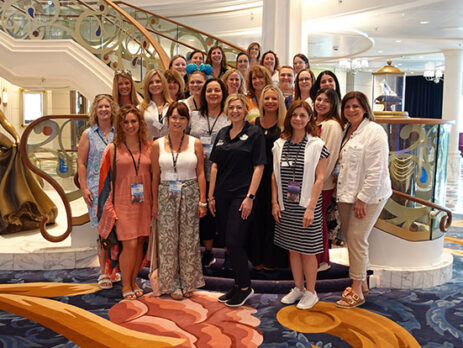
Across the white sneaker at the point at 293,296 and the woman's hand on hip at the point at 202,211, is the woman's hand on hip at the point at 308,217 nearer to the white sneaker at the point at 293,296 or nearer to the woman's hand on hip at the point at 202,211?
the white sneaker at the point at 293,296

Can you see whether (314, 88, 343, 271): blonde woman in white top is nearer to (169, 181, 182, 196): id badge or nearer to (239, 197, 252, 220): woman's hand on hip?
(239, 197, 252, 220): woman's hand on hip

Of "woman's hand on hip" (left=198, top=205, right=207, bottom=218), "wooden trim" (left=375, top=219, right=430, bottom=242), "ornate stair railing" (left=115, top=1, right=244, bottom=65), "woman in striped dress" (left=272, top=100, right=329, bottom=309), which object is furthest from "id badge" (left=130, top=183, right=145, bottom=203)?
"ornate stair railing" (left=115, top=1, right=244, bottom=65)

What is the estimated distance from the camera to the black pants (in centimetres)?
366

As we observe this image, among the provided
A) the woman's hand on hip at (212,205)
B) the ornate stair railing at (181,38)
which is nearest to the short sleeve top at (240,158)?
the woman's hand on hip at (212,205)

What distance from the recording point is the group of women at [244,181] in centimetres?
361

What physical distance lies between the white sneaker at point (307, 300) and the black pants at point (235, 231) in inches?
17.9

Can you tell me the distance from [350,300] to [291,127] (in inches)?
57.6

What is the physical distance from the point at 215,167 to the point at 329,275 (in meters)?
1.50

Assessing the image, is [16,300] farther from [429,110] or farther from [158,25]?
[429,110]

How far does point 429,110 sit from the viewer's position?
22672mm

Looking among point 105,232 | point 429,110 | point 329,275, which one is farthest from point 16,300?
point 429,110

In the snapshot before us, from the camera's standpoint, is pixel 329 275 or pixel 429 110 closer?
pixel 329 275

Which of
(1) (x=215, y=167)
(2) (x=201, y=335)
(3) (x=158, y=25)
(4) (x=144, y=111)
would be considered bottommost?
(2) (x=201, y=335)

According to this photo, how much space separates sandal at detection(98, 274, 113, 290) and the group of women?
0.89 ft
